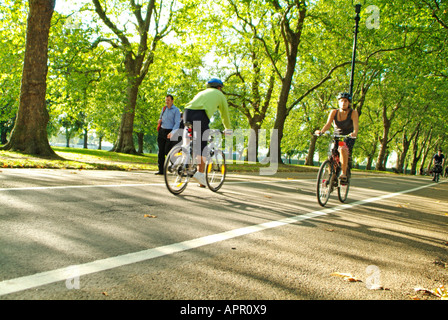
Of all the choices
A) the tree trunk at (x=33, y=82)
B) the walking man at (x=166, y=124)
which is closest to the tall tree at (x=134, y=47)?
the tree trunk at (x=33, y=82)

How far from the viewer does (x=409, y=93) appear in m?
33.3

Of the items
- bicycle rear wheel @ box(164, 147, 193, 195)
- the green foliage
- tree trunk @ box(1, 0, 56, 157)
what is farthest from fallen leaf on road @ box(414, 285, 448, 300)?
the green foliage

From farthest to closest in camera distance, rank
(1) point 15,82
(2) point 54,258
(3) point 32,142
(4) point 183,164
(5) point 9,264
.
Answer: (1) point 15,82 < (3) point 32,142 < (4) point 183,164 < (2) point 54,258 < (5) point 9,264

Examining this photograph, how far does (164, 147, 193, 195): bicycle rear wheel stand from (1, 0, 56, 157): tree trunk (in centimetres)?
792

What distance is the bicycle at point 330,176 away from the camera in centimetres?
696

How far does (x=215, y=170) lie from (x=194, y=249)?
158 inches

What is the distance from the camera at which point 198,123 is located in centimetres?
657

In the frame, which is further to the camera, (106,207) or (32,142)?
(32,142)

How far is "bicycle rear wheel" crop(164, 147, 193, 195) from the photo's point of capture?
6.32m

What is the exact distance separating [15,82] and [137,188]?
1874 centimetres

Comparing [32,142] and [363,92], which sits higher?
[363,92]

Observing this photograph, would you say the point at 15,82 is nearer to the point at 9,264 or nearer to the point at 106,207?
the point at 106,207

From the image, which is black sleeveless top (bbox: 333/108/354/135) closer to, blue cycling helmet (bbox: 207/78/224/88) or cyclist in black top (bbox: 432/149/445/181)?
blue cycling helmet (bbox: 207/78/224/88)
